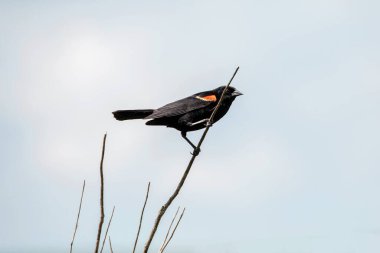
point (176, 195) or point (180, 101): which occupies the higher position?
point (176, 195)

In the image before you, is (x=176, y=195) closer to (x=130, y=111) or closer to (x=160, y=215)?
(x=160, y=215)

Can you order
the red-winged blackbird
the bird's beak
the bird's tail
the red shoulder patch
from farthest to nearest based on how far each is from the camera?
the bird's beak < the red shoulder patch < the red-winged blackbird < the bird's tail

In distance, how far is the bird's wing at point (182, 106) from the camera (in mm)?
8594

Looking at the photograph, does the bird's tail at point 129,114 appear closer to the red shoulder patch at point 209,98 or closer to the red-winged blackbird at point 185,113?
the red-winged blackbird at point 185,113

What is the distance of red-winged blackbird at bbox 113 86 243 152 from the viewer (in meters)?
8.48

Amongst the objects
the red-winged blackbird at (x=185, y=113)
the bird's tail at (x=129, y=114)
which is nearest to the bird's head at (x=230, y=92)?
the red-winged blackbird at (x=185, y=113)

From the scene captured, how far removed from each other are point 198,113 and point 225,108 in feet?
1.70

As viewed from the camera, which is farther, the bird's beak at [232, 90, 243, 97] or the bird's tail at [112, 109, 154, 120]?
the bird's beak at [232, 90, 243, 97]

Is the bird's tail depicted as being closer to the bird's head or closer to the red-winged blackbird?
the red-winged blackbird

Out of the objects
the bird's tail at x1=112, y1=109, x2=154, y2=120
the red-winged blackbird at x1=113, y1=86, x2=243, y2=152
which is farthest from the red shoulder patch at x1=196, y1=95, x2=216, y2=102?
the bird's tail at x1=112, y1=109, x2=154, y2=120

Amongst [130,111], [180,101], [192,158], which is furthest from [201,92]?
[192,158]

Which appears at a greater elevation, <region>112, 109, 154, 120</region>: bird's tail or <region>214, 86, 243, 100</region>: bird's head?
<region>112, 109, 154, 120</region>: bird's tail

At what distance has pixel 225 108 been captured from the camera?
877 cm

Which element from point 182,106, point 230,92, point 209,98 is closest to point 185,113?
point 182,106
